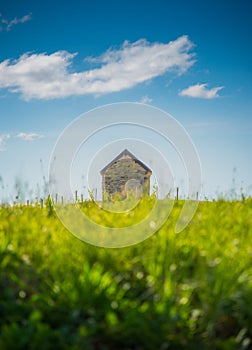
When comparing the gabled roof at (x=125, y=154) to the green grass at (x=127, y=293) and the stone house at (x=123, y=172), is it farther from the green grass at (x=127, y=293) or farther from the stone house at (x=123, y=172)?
A: the green grass at (x=127, y=293)

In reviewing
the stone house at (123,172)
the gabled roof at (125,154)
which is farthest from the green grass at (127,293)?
the gabled roof at (125,154)

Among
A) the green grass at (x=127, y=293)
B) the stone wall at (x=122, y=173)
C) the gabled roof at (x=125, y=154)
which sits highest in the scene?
the gabled roof at (x=125, y=154)

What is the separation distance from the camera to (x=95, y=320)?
4.16 metres

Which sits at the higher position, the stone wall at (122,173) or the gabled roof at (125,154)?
the gabled roof at (125,154)

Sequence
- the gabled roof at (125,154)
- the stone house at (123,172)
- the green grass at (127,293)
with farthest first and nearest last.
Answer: the gabled roof at (125,154) < the stone house at (123,172) < the green grass at (127,293)

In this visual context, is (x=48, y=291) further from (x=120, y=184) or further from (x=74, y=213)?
(x=120, y=184)

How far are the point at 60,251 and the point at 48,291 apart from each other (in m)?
0.61

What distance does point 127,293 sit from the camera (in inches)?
178

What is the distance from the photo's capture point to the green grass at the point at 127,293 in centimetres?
399

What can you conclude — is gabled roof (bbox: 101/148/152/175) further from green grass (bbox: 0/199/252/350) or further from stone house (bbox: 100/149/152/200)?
green grass (bbox: 0/199/252/350)

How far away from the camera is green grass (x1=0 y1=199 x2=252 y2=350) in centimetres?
399

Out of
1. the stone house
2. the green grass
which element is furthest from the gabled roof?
the green grass

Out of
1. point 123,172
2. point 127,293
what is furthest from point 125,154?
point 127,293

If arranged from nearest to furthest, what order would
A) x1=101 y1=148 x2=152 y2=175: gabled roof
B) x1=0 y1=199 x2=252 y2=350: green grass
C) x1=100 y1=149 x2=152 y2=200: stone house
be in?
1. x1=0 y1=199 x2=252 y2=350: green grass
2. x1=100 y1=149 x2=152 y2=200: stone house
3. x1=101 y1=148 x2=152 y2=175: gabled roof
